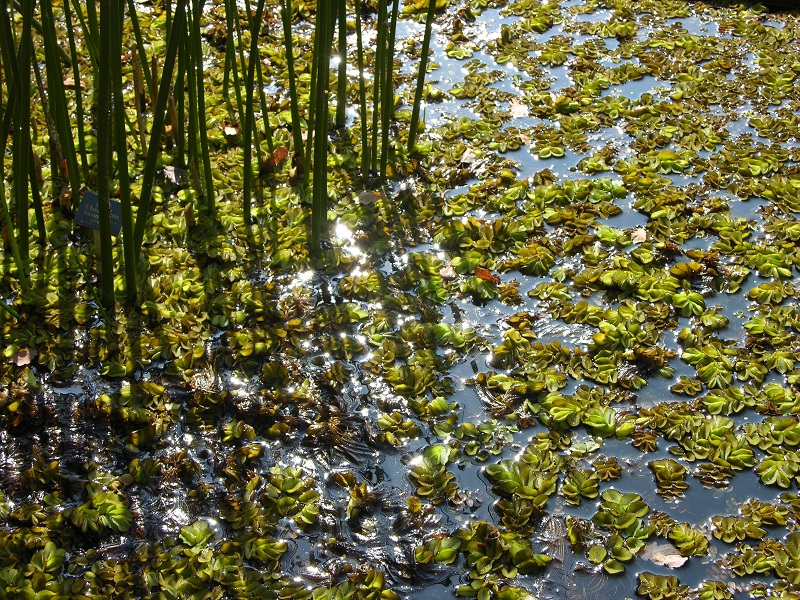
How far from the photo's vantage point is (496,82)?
3.08 metres

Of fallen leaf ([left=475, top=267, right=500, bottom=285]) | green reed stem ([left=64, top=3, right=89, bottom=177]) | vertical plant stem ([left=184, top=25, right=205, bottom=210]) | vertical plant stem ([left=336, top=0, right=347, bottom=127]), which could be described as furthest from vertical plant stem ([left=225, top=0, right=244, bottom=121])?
fallen leaf ([left=475, top=267, right=500, bottom=285])

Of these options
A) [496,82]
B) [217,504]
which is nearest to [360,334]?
[217,504]

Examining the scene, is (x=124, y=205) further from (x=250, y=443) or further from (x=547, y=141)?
(x=547, y=141)

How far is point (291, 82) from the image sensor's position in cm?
235

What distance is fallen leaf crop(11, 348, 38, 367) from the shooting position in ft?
6.66

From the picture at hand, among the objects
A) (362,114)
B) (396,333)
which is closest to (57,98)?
(362,114)

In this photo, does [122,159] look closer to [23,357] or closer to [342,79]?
[23,357]

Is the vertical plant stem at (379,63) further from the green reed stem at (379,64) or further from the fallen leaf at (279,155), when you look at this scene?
the fallen leaf at (279,155)

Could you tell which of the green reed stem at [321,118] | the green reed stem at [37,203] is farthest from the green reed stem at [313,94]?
the green reed stem at [37,203]

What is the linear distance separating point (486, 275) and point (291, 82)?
805mm

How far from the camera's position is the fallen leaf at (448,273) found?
2318 mm

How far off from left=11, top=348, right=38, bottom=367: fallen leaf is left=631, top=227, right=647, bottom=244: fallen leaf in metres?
1.72

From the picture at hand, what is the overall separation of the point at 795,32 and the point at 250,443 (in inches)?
111

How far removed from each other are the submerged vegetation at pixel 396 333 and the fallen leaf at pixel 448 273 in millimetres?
28
